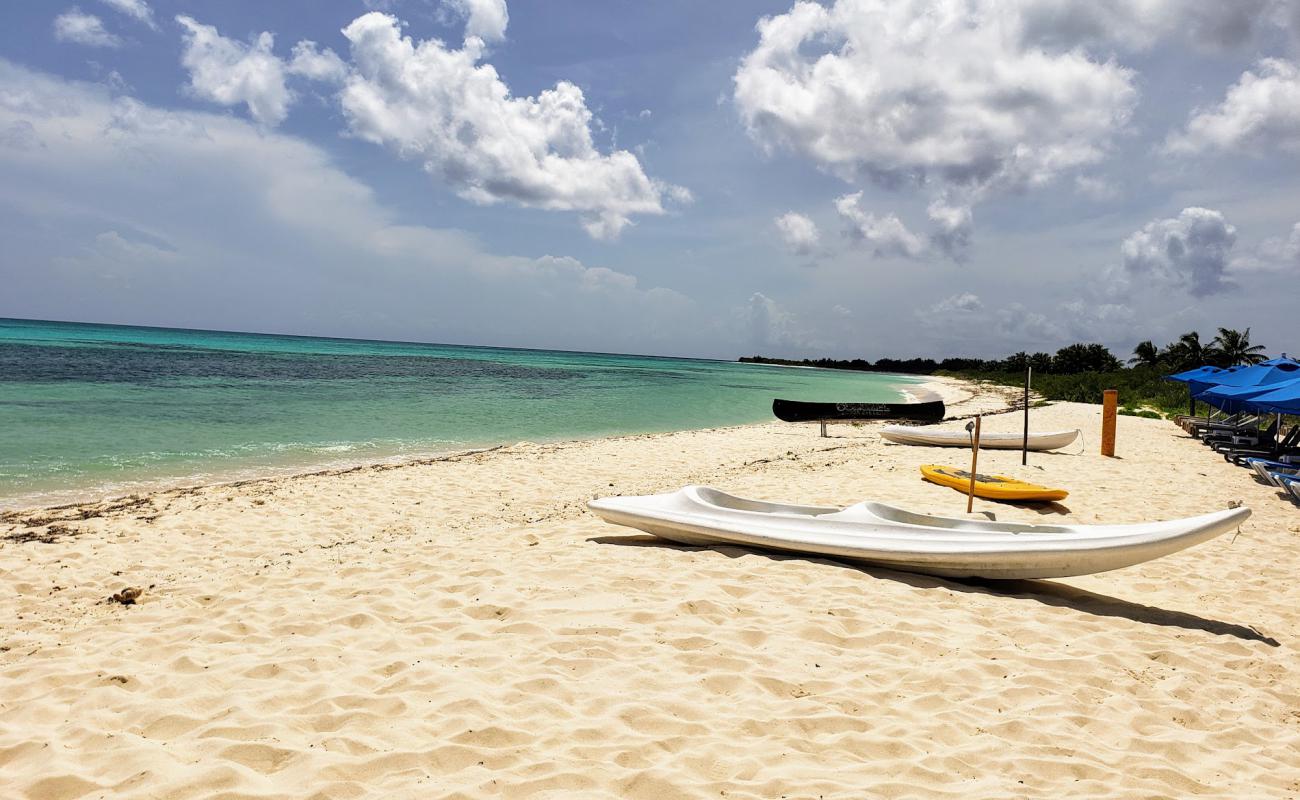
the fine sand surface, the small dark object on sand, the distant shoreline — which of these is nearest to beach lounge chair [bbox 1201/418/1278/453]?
the fine sand surface

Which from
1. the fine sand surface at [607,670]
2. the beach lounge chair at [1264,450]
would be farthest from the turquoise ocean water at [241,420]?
the beach lounge chair at [1264,450]

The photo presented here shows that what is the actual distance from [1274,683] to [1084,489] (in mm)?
7177

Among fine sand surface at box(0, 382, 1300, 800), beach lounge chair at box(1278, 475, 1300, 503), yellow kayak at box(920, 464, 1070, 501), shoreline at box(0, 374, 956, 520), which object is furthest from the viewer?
beach lounge chair at box(1278, 475, 1300, 503)

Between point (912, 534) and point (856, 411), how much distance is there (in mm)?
14650

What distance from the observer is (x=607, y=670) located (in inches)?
150

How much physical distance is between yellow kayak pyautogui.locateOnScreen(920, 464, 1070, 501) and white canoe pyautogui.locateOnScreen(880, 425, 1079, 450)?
5.29 m

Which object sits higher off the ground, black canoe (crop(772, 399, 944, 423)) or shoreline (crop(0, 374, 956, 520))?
black canoe (crop(772, 399, 944, 423))

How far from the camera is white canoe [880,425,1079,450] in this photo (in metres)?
14.8

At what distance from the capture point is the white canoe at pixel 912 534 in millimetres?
5203

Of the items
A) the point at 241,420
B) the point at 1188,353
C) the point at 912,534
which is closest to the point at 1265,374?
the point at 912,534

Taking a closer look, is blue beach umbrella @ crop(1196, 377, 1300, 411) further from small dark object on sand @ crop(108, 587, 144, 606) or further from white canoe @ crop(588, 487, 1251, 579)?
small dark object on sand @ crop(108, 587, 144, 606)

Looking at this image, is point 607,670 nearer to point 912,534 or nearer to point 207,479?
point 912,534

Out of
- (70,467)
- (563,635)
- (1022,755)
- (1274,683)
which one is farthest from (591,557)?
(70,467)

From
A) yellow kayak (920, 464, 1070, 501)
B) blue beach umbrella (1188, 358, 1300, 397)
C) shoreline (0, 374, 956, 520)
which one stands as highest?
blue beach umbrella (1188, 358, 1300, 397)
